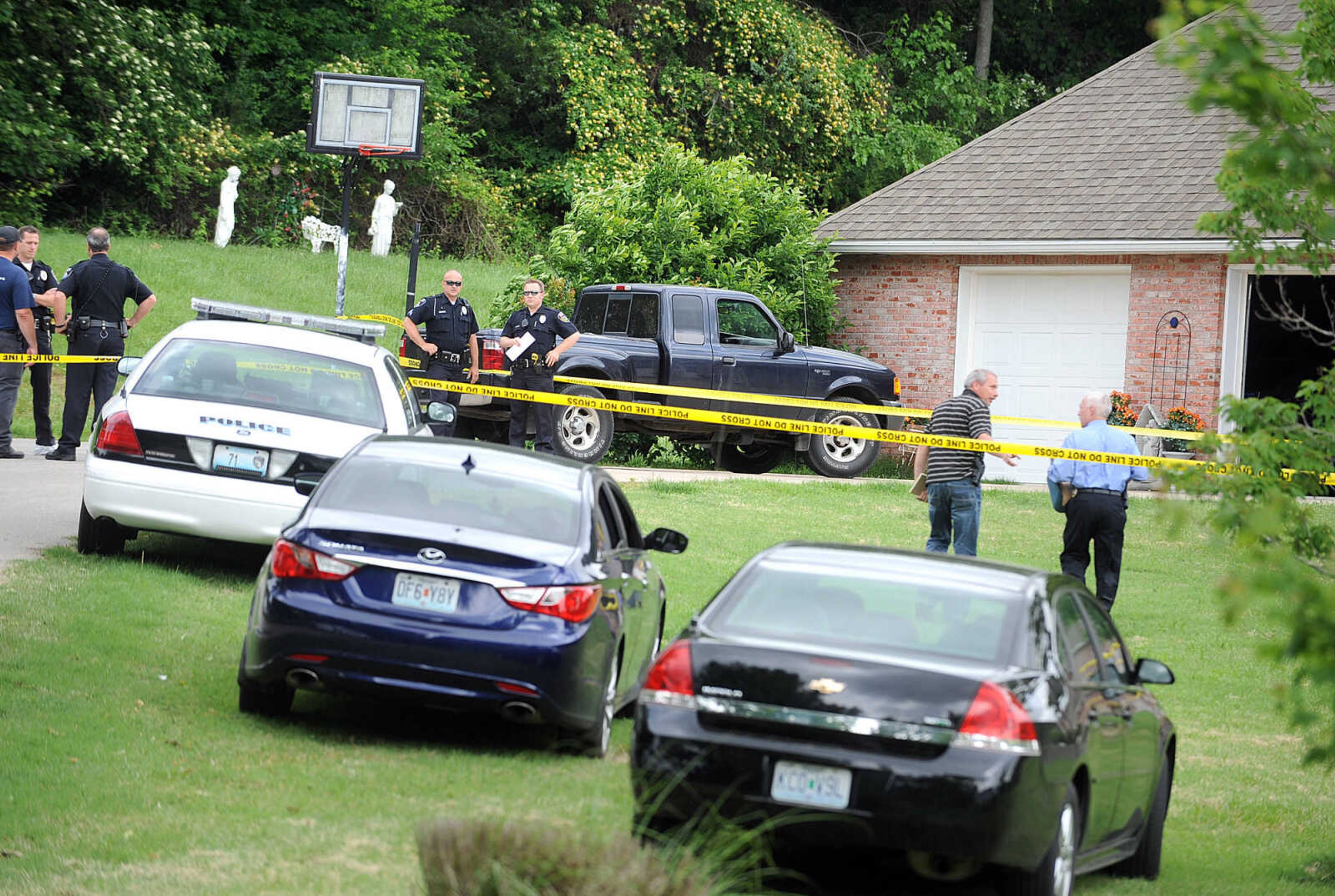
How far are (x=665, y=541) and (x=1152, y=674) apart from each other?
109 inches

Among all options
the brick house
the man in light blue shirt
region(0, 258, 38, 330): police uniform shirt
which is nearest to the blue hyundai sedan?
the man in light blue shirt

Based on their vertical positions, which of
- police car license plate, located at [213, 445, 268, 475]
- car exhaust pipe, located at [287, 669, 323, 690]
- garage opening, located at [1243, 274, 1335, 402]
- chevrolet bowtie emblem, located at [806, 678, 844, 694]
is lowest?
car exhaust pipe, located at [287, 669, 323, 690]

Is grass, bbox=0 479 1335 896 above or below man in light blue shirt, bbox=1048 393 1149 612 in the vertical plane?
below

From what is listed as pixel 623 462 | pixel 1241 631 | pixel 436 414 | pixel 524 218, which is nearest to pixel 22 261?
pixel 436 414

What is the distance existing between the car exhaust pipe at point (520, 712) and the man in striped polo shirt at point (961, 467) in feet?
18.5

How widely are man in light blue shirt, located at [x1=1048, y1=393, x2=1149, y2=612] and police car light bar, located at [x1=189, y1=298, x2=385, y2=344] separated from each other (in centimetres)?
511

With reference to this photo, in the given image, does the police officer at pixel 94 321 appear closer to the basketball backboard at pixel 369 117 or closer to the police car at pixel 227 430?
the basketball backboard at pixel 369 117

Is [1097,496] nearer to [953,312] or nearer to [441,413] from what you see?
[441,413]

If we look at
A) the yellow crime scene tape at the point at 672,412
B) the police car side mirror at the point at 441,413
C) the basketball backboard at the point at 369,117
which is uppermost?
the basketball backboard at the point at 369,117

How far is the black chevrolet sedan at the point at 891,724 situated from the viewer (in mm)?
5543

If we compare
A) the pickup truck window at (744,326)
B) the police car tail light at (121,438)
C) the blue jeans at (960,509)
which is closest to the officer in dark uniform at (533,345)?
the pickup truck window at (744,326)

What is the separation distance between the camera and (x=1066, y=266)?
22.9 meters

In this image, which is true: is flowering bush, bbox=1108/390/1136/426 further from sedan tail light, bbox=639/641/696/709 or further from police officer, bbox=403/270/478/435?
sedan tail light, bbox=639/641/696/709

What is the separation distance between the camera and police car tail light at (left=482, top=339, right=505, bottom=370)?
18188mm
